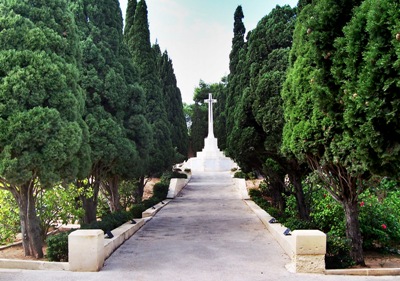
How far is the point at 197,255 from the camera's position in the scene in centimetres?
794

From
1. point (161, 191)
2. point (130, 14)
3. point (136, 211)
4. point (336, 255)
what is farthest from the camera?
point (130, 14)

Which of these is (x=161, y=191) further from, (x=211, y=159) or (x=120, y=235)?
(x=211, y=159)

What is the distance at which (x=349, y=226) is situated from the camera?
8000mm

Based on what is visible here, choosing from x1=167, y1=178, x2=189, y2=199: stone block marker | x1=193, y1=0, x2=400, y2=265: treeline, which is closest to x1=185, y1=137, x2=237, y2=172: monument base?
x1=167, y1=178, x2=189, y2=199: stone block marker

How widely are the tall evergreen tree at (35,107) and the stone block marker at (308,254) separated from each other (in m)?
4.42

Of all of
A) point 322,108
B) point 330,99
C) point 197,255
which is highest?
point 330,99

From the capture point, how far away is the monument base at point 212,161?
4069cm

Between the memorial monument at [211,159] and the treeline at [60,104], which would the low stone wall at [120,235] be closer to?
the treeline at [60,104]

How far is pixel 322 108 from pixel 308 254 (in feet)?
7.81

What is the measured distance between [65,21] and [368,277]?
25.1 feet

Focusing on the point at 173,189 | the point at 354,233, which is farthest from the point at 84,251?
the point at 173,189

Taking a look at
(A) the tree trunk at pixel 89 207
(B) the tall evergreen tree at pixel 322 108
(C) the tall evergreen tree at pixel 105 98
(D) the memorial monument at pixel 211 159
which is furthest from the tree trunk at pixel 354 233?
(D) the memorial monument at pixel 211 159

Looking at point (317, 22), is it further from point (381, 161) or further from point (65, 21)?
point (65, 21)

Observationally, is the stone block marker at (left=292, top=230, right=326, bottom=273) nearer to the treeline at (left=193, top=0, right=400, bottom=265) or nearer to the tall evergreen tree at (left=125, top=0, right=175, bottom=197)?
the treeline at (left=193, top=0, right=400, bottom=265)
